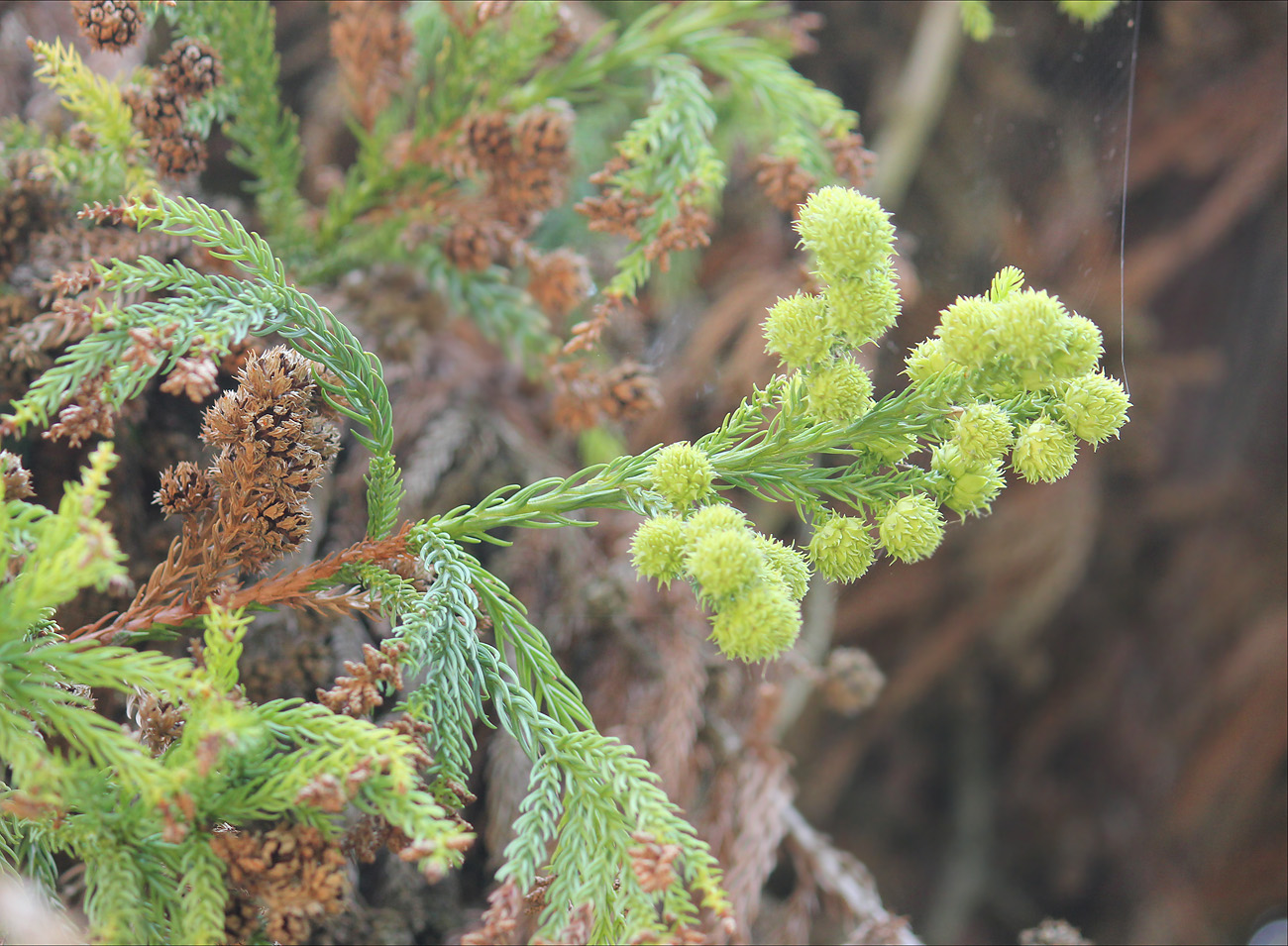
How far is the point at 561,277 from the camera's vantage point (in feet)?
3.17

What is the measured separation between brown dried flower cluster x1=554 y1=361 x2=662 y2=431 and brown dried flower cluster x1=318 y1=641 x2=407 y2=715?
0.41 meters

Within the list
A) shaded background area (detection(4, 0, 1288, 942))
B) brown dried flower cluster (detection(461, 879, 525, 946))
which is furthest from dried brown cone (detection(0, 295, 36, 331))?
brown dried flower cluster (detection(461, 879, 525, 946))

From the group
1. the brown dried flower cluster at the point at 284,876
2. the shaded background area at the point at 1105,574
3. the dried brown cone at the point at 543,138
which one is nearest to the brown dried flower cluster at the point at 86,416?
the brown dried flower cluster at the point at 284,876

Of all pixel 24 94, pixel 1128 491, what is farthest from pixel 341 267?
pixel 1128 491

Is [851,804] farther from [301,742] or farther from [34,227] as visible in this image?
[34,227]

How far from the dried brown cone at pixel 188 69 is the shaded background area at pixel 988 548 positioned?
301mm

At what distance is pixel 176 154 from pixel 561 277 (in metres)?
0.40

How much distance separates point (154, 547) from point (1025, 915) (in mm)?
1955

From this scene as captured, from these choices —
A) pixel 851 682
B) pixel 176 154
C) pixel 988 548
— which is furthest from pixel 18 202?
pixel 988 548

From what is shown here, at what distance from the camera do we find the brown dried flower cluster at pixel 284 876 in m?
0.51

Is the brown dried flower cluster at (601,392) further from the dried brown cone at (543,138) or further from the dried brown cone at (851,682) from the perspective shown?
the dried brown cone at (851,682)

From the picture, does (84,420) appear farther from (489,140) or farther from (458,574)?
(489,140)

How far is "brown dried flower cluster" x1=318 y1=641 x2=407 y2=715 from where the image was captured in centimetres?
56

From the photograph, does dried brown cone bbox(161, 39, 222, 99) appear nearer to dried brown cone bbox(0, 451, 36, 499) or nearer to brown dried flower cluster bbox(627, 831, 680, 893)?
dried brown cone bbox(0, 451, 36, 499)
